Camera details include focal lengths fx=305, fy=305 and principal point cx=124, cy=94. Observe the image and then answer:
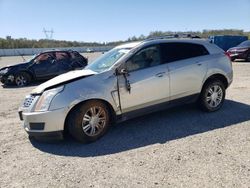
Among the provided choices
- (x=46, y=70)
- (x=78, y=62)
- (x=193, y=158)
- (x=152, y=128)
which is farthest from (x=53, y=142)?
(x=78, y=62)

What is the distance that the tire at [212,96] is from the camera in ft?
21.6

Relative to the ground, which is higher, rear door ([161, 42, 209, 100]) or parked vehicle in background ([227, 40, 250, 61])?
rear door ([161, 42, 209, 100])

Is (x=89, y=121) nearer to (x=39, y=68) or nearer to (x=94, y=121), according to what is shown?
(x=94, y=121)

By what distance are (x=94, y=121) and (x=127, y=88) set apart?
2.74ft

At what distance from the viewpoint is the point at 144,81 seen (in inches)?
222

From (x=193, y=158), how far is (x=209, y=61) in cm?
287

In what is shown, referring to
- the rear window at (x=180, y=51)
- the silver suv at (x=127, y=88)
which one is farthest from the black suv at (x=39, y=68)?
the silver suv at (x=127, y=88)

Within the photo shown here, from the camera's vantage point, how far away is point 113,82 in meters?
5.39

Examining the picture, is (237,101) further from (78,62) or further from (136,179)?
(78,62)

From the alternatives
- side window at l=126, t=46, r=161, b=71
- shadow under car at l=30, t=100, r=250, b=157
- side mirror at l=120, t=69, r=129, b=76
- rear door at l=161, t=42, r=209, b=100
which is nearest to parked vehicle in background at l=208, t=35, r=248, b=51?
shadow under car at l=30, t=100, r=250, b=157

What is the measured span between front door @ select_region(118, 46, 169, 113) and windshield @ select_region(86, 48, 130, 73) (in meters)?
0.29

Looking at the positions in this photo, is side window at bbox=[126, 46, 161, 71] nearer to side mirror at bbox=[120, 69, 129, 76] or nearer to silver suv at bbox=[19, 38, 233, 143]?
silver suv at bbox=[19, 38, 233, 143]

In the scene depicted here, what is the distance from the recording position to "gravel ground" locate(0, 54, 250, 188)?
3.88m

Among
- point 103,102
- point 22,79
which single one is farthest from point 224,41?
point 103,102
